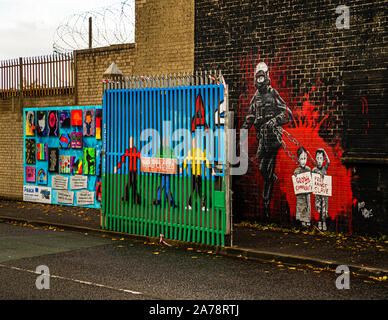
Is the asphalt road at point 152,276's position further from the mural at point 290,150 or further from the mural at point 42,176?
the mural at point 42,176

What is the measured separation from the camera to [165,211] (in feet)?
36.2

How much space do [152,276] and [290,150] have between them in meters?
5.40

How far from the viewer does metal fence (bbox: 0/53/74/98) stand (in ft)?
54.6

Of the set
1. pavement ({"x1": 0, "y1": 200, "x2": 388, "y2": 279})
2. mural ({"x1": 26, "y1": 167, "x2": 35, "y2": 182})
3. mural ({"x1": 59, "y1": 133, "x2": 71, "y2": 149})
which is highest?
mural ({"x1": 59, "y1": 133, "x2": 71, "y2": 149})

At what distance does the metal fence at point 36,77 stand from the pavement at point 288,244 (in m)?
4.36

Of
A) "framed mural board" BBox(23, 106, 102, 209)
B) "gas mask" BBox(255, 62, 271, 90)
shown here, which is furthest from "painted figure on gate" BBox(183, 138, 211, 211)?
"framed mural board" BBox(23, 106, 102, 209)

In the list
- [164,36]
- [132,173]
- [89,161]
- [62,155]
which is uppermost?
[164,36]

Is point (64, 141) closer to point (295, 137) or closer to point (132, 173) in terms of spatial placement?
point (132, 173)

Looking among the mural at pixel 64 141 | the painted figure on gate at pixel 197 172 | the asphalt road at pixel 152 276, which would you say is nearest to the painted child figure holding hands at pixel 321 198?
the painted figure on gate at pixel 197 172

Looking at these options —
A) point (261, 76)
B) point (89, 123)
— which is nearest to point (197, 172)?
point (261, 76)

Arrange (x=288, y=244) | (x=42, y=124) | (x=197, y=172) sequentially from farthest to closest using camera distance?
(x=42, y=124)
(x=197, y=172)
(x=288, y=244)

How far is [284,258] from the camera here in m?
9.09

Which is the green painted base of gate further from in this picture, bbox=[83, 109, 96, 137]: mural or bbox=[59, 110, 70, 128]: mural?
bbox=[59, 110, 70, 128]: mural
